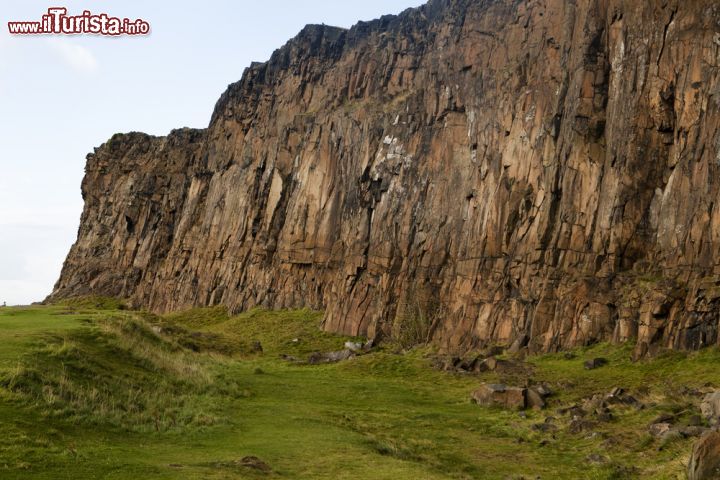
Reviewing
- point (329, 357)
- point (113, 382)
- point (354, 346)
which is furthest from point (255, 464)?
point (354, 346)

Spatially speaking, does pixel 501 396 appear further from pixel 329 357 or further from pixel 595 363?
pixel 329 357

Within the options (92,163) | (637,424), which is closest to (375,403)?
(637,424)

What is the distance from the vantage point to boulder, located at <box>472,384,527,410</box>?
36.0 m

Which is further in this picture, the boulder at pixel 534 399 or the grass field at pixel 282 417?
the boulder at pixel 534 399

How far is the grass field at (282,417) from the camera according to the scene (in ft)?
67.8

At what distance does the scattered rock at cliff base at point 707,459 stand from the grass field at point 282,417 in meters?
1.71

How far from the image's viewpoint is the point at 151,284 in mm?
122000

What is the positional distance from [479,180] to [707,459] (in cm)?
4598

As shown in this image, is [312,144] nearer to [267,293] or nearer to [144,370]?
[267,293]

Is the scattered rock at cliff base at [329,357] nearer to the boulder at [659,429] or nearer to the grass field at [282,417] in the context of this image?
the grass field at [282,417]

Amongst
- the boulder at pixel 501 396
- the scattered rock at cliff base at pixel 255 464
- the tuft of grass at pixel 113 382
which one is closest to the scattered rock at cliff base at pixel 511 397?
the boulder at pixel 501 396

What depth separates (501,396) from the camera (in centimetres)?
3703

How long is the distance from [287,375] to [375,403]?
9712 mm

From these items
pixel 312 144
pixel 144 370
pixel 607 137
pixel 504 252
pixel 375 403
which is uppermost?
pixel 312 144
